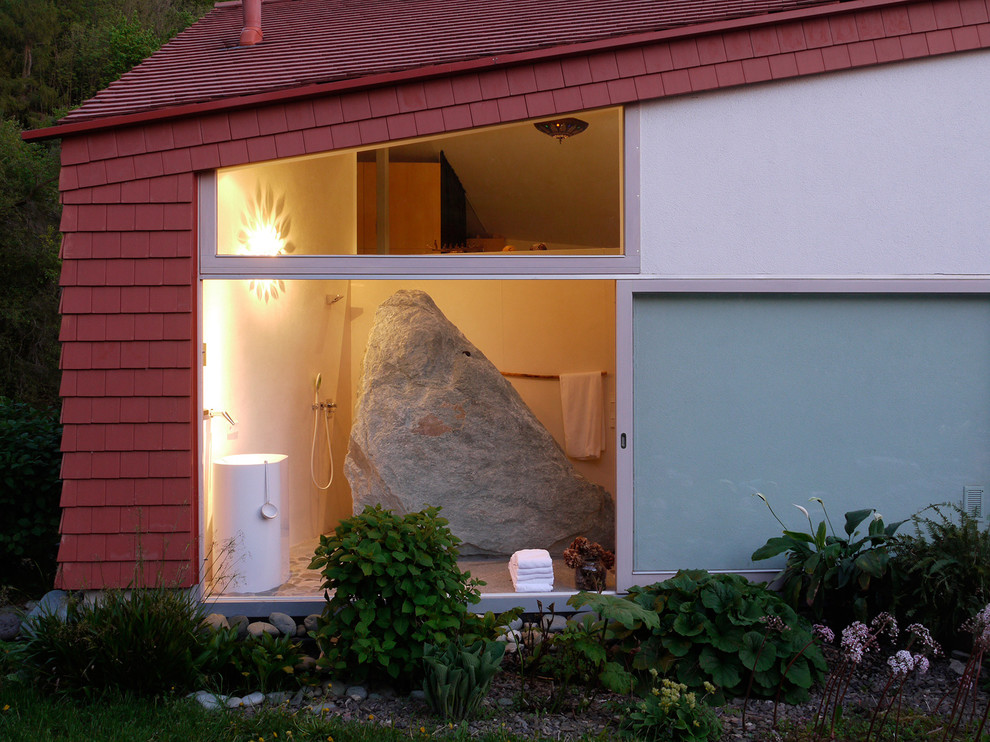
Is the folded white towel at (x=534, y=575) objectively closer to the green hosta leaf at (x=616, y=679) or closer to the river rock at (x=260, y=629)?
the green hosta leaf at (x=616, y=679)

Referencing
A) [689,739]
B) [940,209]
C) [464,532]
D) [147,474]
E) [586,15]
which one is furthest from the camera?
[464,532]

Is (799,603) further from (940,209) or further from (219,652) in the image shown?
(219,652)

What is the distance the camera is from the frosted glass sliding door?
5.02 m

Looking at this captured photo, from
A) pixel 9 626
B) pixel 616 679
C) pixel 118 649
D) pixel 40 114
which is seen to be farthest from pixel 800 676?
pixel 40 114

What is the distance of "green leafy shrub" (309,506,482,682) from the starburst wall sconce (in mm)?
1680

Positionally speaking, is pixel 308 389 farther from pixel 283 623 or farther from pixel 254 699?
pixel 254 699

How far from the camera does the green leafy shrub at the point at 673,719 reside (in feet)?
12.1

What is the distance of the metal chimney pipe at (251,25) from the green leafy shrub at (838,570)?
179 inches

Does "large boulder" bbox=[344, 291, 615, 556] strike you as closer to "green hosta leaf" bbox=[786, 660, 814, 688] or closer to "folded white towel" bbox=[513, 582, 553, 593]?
"folded white towel" bbox=[513, 582, 553, 593]

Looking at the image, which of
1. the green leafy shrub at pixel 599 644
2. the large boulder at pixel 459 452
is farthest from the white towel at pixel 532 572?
the green leafy shrub at pixel 599 644

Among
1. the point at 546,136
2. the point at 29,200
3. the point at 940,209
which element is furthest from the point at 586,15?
the point at 29,200

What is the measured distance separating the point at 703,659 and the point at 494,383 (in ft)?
8.89

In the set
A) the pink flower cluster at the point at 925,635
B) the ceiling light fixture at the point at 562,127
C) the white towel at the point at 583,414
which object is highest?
the ceiling light fixture at the point at 562,127

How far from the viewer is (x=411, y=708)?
3986 millimetres
